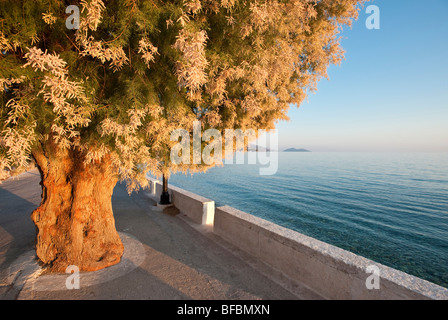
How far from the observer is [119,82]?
4590 mm

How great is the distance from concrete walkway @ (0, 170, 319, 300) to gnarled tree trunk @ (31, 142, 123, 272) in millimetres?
401

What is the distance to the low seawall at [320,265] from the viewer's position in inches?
135

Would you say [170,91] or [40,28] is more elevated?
[40,28]

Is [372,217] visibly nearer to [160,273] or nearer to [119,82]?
[160,273]

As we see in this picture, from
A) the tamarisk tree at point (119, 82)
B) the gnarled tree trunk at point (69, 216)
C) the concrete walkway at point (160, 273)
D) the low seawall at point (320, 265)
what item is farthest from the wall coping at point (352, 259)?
the gnarled tree trunk at point (69, 216)

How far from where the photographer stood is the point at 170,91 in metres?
5.10

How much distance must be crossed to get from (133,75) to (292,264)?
559cm

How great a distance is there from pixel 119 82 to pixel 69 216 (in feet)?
12.7

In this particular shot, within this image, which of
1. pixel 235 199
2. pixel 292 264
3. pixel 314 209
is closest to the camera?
pixel 292 264

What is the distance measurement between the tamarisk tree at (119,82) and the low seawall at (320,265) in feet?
8.77

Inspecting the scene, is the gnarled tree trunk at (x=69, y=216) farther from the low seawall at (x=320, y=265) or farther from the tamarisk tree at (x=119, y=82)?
the low seawall at (x=320, y=265)

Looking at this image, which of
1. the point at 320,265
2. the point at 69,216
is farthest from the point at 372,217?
the point at 69,216

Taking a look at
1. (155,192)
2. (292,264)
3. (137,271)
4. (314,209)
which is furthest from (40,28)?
(314,209)
